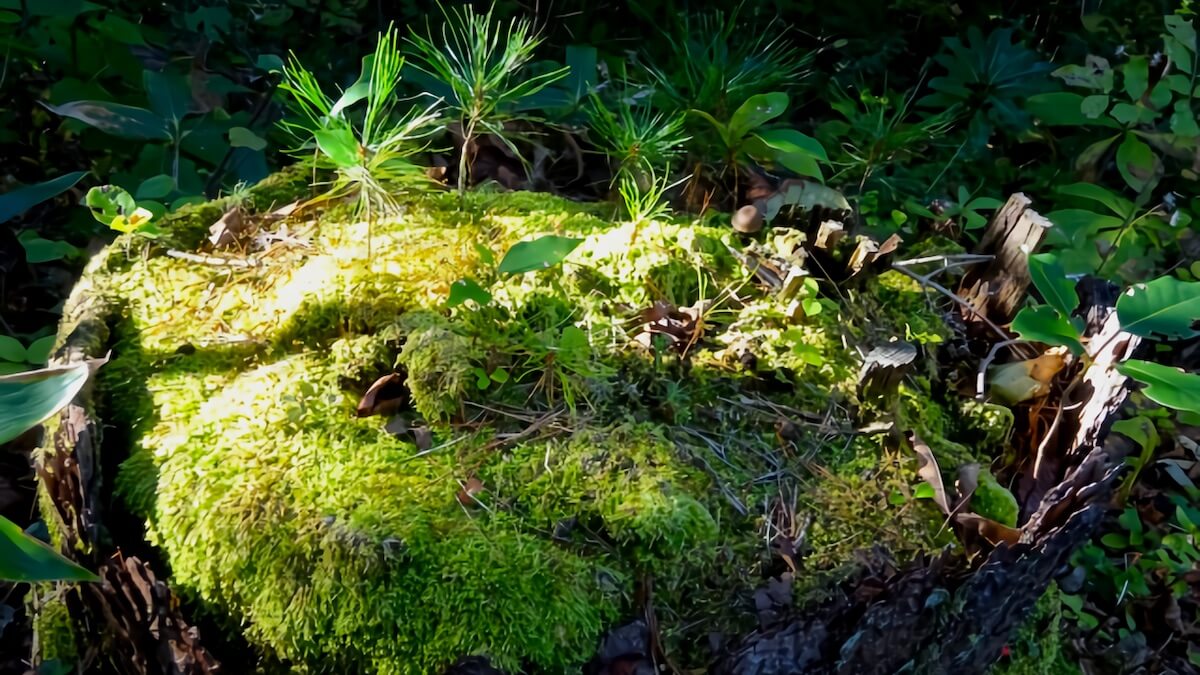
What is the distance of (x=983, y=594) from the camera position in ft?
4.94

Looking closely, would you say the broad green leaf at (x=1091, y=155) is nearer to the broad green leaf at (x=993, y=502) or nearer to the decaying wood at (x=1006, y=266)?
the decaying wood at (x=1006, y=266)

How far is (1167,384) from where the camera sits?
1.61m

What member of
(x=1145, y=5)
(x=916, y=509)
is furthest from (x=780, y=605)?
(x=1145, y=5)

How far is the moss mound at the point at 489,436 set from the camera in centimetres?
138

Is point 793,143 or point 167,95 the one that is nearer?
point 793,143

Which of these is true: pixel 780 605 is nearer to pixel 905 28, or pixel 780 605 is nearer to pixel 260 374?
pixel 260 374

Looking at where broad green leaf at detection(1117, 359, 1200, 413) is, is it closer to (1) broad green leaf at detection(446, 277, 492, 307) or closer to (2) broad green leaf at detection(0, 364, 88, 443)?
(1) broad green leaf at detection(446, 277, 492, 307)

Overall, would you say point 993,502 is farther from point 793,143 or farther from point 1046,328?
point 793,143

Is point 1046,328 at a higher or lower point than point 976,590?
higher

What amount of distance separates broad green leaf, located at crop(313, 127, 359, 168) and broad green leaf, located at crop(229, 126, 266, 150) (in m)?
1.21

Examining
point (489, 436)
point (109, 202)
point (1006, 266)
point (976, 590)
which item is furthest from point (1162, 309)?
point (109, 202)

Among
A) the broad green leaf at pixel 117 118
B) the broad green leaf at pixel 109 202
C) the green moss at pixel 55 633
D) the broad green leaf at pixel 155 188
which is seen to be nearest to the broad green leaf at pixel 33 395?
the green moss at pixel 55 633

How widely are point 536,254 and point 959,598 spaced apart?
3.32 feet

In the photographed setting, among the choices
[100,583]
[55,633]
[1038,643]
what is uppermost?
[100,583]
